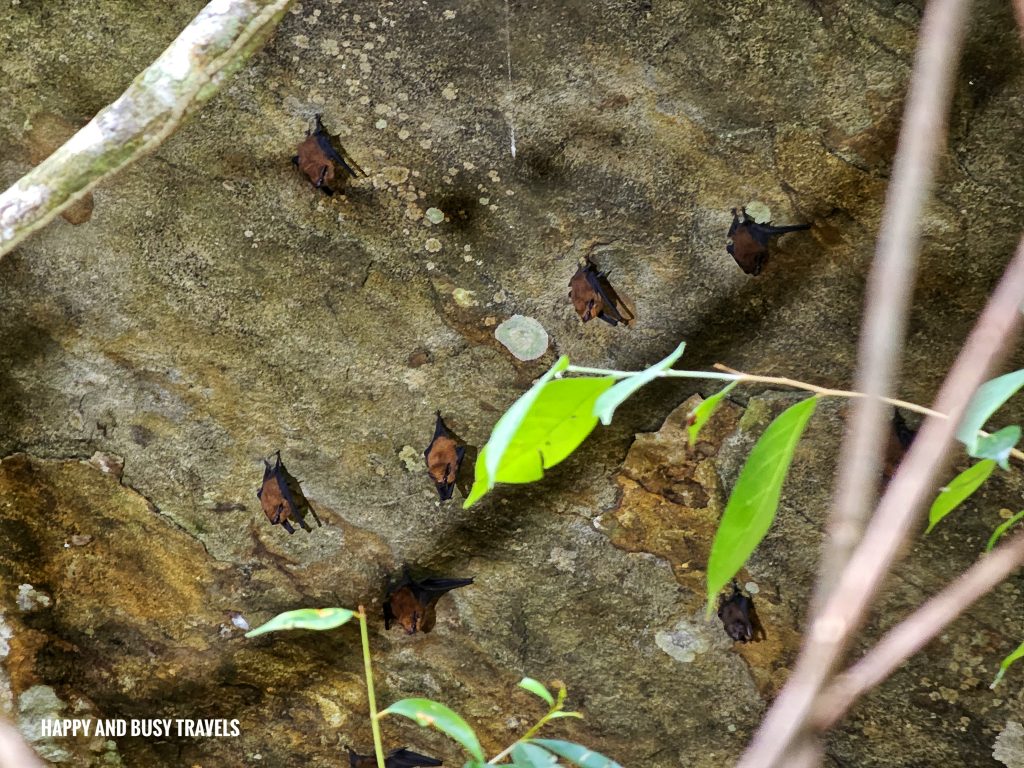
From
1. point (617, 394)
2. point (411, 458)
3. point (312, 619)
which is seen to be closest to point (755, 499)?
point (617, 394)

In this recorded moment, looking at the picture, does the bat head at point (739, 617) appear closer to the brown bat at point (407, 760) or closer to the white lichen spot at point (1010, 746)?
the white lichen spot at point (1010, 746)

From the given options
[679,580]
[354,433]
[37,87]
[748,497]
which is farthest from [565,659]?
[37,87]

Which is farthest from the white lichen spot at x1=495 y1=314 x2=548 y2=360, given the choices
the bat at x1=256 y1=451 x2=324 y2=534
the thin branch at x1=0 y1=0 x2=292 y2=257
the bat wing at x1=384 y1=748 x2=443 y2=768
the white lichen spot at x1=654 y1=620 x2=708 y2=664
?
the bat wing at x1=384 y1=748 x2=443 y2=768

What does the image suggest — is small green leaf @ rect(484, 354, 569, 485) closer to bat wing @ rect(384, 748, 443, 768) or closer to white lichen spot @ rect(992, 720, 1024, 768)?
bat wing @ rect(384, 748, 443, 768)

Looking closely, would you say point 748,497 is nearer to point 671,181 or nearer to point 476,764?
→ point 476,764

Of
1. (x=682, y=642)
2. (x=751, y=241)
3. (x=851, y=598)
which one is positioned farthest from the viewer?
(x=682, y=642)

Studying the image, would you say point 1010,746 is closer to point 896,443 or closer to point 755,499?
point 896,443
